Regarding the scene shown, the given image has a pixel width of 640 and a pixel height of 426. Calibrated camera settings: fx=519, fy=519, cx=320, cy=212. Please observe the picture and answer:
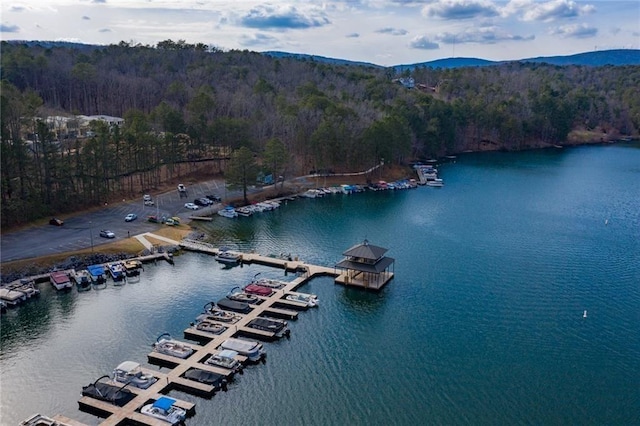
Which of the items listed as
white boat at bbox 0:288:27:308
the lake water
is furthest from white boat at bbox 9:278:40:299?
the lake water

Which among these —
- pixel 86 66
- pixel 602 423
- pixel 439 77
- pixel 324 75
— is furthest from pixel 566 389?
pixel 439 77

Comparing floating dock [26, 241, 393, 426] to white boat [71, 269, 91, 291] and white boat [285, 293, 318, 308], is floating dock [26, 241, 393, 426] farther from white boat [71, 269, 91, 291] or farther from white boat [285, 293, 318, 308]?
white boat [71, 269, 91, 291]

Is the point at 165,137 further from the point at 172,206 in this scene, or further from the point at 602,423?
the point at 602,423

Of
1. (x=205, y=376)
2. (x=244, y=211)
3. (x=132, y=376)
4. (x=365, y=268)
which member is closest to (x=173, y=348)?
(x=132, y=376)

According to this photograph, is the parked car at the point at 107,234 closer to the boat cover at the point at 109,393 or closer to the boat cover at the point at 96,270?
the boat cover at the point at 96,270

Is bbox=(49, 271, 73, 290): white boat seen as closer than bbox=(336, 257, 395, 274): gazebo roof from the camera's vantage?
Yes

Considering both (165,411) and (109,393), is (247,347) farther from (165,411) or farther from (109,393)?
(109,393)
